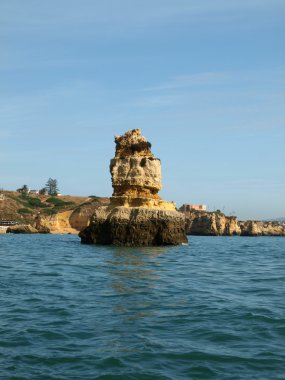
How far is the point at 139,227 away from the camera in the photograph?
126 ft

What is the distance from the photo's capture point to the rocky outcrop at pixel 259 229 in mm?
123250

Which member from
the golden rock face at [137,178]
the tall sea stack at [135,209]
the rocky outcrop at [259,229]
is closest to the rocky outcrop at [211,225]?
the rocky outcrop at [259,229]

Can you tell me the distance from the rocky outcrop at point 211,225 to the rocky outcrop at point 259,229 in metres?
5.59

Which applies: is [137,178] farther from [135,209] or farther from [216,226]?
[216,226]

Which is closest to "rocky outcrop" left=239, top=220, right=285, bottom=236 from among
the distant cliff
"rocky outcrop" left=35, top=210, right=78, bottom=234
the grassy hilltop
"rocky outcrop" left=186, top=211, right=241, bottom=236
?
the distant cliff

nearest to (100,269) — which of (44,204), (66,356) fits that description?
(66,356)

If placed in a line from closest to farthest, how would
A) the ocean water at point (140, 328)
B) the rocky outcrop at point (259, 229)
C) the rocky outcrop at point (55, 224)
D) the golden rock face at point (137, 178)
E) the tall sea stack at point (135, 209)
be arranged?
the ocean water at point (140, 328)
the tall sea stack at point (135, 209)
the golden rock face at point (137, 178)
the rocky outcrop at point (55, 224)
the rocky outcrop at point (259, 229)

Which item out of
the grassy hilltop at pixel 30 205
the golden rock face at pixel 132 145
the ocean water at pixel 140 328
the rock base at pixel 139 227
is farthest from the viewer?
the grassy hilltop at pixel 30 205

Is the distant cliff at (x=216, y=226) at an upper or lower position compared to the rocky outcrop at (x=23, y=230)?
upper

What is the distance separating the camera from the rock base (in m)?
38.4

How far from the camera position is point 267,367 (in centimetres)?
739

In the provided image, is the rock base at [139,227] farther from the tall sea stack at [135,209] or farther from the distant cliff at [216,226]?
the distant cliff at [216,226]

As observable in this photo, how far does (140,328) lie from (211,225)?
106 metres

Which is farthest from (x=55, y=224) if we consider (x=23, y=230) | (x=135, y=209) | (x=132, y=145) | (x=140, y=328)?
(x=140, y=328)
